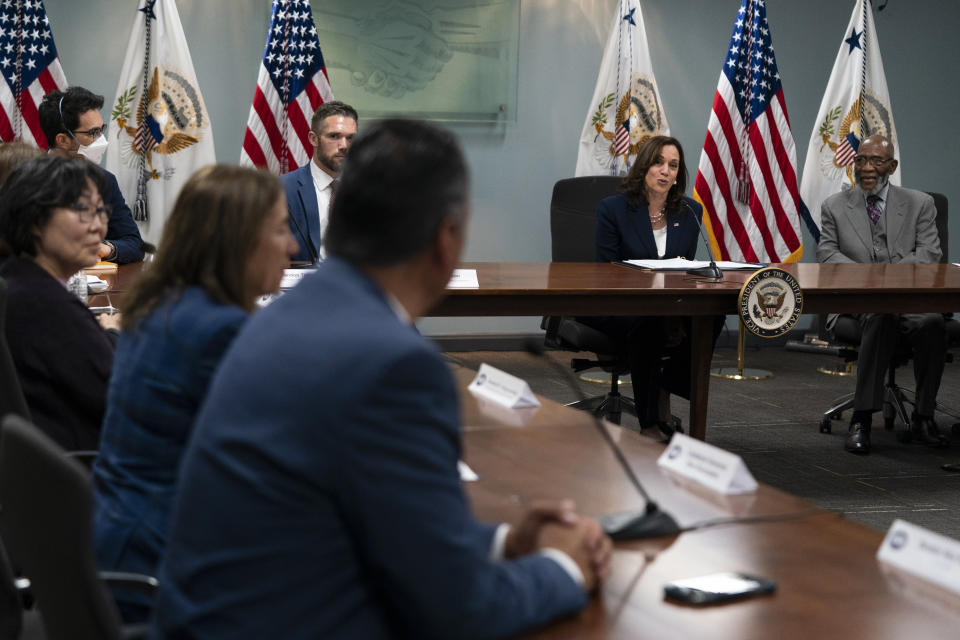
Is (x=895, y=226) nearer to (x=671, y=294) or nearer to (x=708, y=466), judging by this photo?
(x=671, y=294)

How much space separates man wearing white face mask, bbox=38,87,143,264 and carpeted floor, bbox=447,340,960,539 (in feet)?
8.05

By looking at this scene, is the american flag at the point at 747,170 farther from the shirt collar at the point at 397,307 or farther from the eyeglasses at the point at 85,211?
the shirt collar at the point at 397,307

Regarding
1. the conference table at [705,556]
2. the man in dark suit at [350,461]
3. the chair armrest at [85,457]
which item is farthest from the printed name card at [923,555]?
the chair armrest at [85,457]

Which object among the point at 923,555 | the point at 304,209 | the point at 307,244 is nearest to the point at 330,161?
the point at 304,209

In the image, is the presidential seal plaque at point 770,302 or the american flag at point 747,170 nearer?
the presidential seal plaque at point 770,302

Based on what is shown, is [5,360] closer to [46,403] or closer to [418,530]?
[46,403]

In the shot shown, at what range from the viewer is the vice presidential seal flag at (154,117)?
5812 millimetres

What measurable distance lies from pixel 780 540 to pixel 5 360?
1474 mm

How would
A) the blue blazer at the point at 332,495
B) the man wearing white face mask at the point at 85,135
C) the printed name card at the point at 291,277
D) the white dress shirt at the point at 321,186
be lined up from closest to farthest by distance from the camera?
the blue blazer at the point at 332,495 → the printed name card at the point at 291,277 → the white dress shirt at the point at 321,186 → the man wearing white face mask at the point at 85,135

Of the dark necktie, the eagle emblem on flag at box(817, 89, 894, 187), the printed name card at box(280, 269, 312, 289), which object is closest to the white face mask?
the printed name card at box(280, 269, 312, 289)

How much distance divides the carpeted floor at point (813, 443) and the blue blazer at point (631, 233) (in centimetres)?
90

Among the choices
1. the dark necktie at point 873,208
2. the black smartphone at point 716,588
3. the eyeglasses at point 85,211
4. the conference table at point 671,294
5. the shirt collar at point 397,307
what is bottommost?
the conference table at point 671,294

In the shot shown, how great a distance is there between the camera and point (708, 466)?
5.99 ft

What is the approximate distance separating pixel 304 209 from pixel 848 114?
4.01 m
